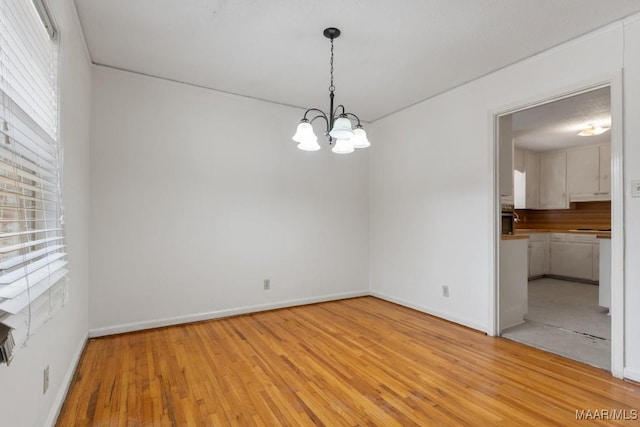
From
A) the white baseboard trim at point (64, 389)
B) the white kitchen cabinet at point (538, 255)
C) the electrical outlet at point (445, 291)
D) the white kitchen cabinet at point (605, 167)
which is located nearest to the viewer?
the white baseboard trim at point (64, 389)

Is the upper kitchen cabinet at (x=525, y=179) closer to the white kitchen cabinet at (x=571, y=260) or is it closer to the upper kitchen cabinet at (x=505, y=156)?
the white kitchen cabinet at (x=571, y=260)

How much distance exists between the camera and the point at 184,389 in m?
2.22

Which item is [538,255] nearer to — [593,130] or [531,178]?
[531,178]

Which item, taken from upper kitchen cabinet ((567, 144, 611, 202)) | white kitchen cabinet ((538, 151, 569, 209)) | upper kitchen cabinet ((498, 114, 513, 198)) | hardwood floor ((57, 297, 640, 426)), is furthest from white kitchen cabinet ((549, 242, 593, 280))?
hardwood floor ((57, 297, 640, 426))

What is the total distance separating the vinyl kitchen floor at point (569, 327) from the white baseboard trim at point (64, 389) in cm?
362

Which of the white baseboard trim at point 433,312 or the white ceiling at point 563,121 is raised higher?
the white ceiling at point 563,121

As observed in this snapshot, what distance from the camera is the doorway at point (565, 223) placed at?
290 centimetres

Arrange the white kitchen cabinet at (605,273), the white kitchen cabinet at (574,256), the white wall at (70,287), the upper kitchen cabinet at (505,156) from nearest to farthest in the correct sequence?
the white wall at (70,287), the upper kitchen cabinet at (505,156), the white kitchen cabinet at (605,273), the white kitchen cabinet at (574,256)

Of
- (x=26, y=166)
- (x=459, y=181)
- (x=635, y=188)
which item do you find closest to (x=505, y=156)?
(x=459, y=181)

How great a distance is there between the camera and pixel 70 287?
2291mm

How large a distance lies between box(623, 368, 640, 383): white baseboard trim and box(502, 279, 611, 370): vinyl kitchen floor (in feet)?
0.45

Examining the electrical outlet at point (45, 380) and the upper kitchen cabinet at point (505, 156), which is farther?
the upper kitchen cabinet at point (505, 156)

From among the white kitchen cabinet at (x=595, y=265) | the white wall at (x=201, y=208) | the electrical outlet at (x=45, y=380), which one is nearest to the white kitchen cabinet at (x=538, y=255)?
the white kitchen cabinet at (x=595, y=265)

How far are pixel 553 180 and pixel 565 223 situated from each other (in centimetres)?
95
